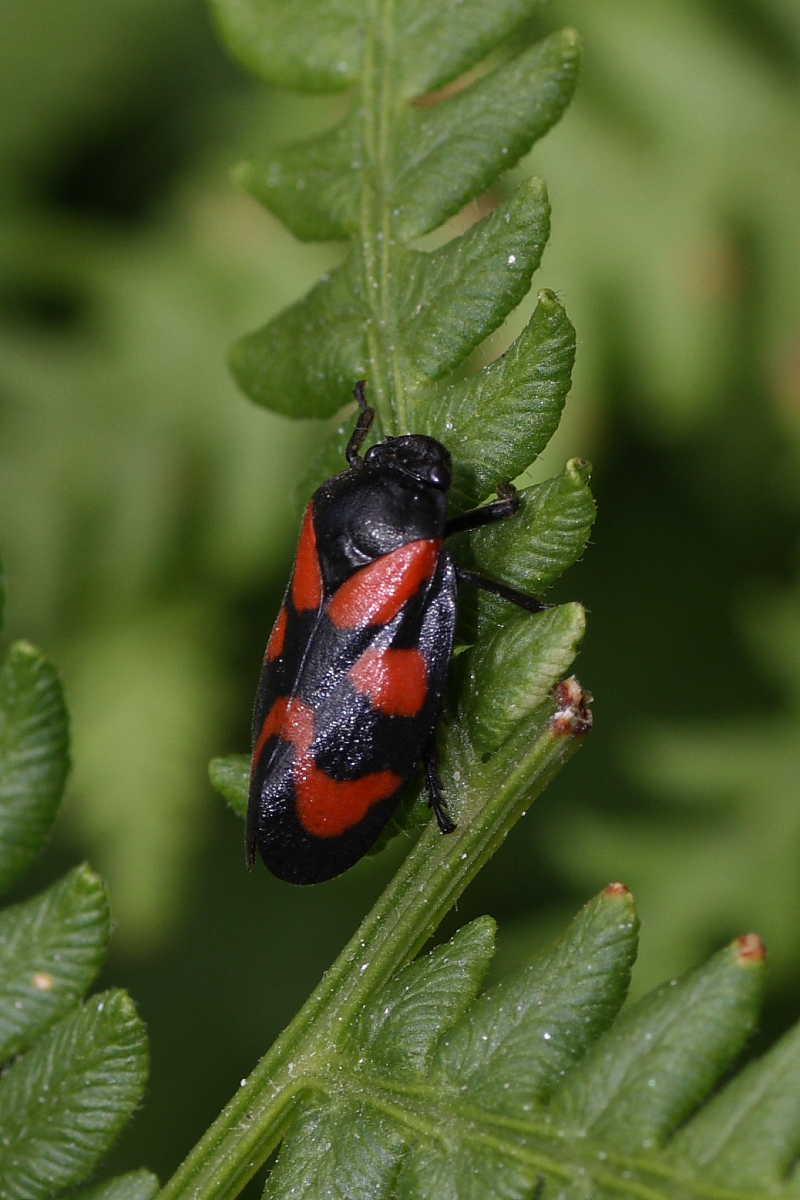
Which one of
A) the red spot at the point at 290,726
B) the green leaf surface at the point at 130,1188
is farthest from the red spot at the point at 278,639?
the green leaf surface at the point at 130,1188

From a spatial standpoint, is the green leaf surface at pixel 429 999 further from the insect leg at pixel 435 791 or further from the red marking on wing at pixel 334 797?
the red marking on wing at pixel 334 797

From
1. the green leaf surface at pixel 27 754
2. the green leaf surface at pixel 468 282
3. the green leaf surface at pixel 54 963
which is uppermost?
the green leaf surface at pixel 468 282

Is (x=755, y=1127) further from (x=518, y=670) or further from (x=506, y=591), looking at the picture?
(x=506, y=591)

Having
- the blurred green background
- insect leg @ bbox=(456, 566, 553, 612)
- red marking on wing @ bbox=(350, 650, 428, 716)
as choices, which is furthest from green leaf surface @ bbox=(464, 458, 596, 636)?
the blurred green background

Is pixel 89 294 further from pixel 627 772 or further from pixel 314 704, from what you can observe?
Result: pixel 314 704

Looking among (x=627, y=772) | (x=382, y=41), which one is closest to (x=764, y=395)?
(x=627, y=772)
